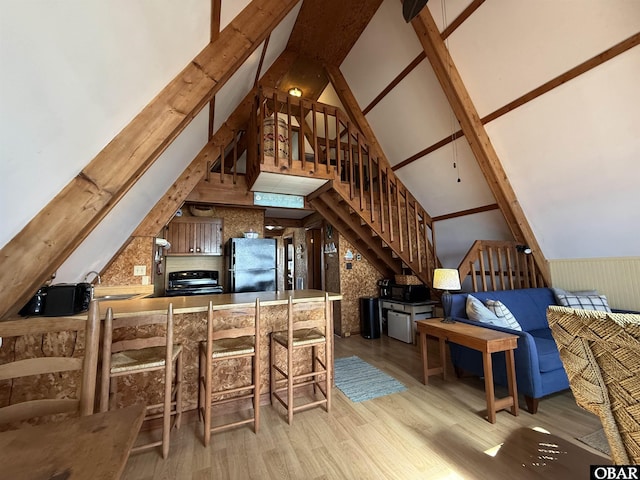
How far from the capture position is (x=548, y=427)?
215cm

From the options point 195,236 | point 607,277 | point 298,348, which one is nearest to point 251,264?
point 195,236

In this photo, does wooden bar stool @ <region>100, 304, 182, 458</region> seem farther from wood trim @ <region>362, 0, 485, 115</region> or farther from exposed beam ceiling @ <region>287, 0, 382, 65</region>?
exposed beam ceiling @ <region>287, 0, 382, 65</region>

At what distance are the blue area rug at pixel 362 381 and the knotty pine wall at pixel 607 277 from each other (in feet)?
9.81

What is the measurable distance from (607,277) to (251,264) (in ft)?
16.6

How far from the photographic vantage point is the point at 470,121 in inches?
131

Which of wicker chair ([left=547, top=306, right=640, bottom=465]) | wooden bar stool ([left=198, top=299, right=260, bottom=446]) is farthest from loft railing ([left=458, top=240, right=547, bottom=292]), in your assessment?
wooden bar stool ([left=198, top=299, right=260, bottom=446])

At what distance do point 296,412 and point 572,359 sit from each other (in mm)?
2152

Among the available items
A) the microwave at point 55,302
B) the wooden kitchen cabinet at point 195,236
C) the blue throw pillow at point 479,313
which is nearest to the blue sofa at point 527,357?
the blue throw pillow at point 479,313

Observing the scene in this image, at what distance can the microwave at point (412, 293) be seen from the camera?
186 inches

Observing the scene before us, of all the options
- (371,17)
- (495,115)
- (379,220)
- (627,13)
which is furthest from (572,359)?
(371,17)

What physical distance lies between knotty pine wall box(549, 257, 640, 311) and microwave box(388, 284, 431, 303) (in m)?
1.86

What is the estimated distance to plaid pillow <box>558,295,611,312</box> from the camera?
3240mm

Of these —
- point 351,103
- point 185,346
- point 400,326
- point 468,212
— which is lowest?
point 400,326

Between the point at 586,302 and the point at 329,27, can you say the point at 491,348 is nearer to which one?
the point at 586,302
